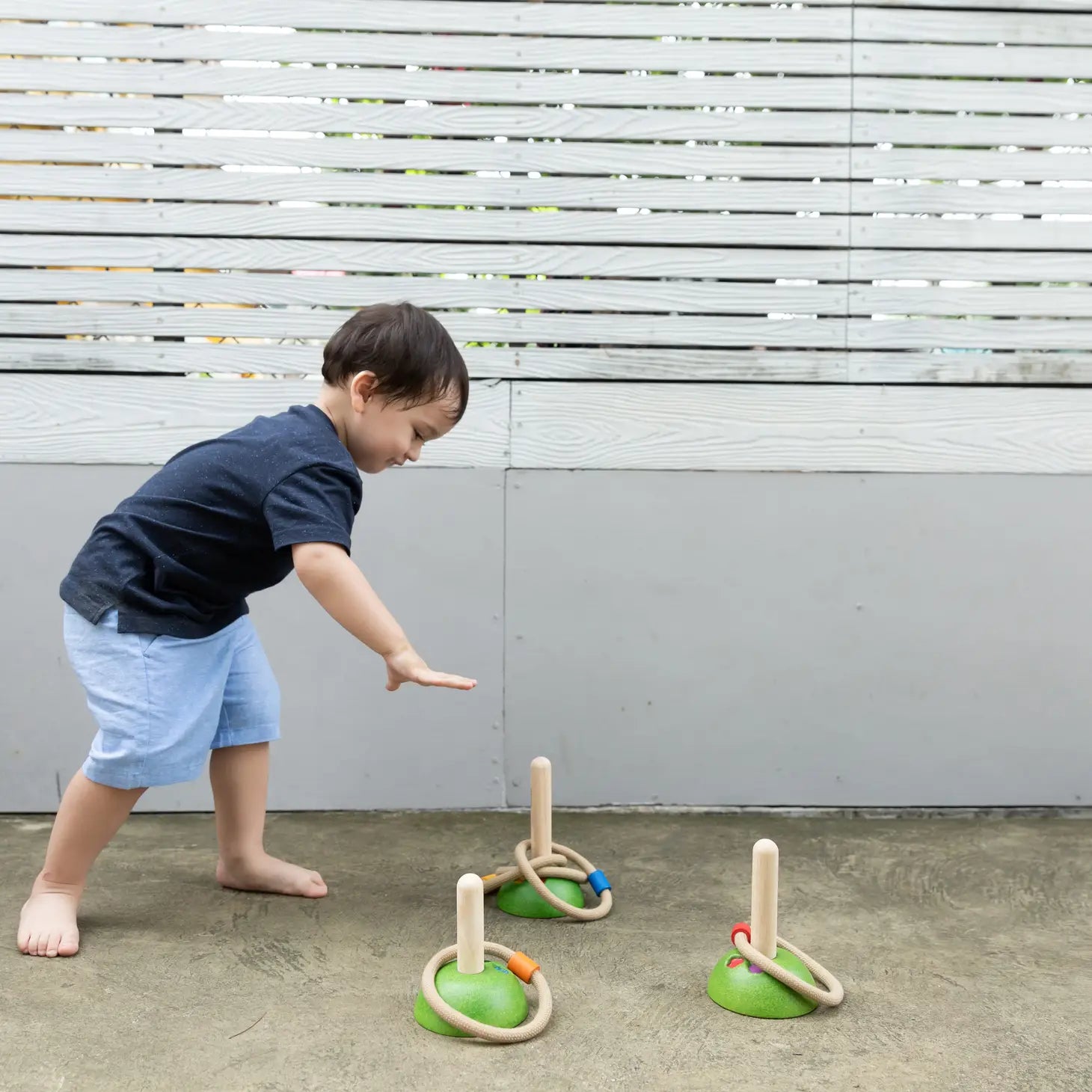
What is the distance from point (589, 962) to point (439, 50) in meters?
2.19

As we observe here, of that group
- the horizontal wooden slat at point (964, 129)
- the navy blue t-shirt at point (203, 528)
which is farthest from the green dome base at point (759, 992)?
the horizontal wooden slat at point (964, 129)

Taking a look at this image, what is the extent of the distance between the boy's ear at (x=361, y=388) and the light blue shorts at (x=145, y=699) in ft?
1.81

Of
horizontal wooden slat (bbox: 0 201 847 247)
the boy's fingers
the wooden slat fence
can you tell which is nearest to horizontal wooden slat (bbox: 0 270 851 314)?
the wooden slat fence

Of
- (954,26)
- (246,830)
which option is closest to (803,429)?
(954,26)

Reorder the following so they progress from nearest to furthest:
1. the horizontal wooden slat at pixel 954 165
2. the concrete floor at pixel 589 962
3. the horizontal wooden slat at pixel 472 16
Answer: the concrete floor at pixel 589 962 < the horizontal wooden slat at pixel 472 16 < the horizontal wooden slat at pixel 954 165

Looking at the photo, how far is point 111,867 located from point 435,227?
1.73 m

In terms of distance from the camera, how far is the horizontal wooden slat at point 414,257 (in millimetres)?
2844

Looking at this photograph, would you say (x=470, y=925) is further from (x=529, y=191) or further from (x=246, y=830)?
(x=529, y=191)

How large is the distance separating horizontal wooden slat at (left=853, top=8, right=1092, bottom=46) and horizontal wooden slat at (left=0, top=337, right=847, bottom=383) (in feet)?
2.69

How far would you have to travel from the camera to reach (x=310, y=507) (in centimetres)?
196

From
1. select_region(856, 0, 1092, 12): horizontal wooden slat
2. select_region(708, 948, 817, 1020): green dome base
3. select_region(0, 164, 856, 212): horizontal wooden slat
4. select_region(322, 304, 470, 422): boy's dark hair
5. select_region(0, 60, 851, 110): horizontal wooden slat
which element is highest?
select_region(856, 0, 1092, 12): horizontal wooden slat

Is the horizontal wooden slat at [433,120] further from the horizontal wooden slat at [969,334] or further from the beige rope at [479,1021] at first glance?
the beige rope at [479,1021]

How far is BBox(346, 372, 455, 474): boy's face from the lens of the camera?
2.09 m

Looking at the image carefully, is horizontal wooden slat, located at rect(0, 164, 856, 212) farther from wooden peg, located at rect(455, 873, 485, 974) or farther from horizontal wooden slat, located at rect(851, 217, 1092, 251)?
wooden peg, located at rect(455, 873, 485, 974)
